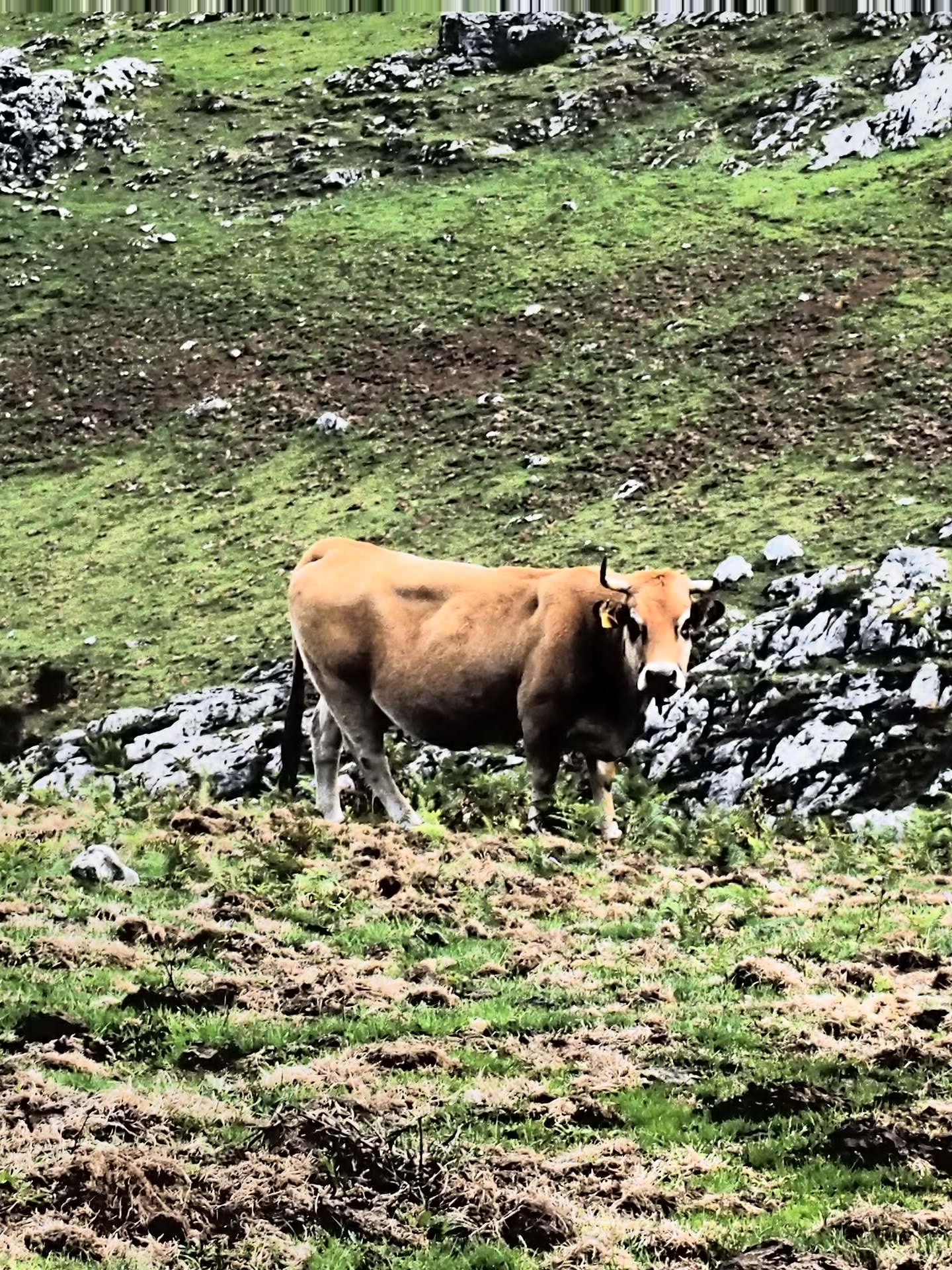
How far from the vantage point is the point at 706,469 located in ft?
102

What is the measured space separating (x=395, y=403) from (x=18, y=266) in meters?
17.1

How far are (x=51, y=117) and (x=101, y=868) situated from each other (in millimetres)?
49356

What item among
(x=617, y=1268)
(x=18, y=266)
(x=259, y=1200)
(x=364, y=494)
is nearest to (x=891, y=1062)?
(x=617, y=1268)

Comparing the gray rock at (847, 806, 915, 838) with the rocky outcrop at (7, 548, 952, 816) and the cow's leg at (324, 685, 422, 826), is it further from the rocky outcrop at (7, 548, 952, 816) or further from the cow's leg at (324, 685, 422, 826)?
the cow's leg at (324, 685, 422, 826)

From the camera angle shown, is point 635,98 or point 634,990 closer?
point 634,990

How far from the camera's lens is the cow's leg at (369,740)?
1634 centimetres

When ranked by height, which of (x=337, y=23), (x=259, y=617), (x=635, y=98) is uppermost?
(x=337, y=23)

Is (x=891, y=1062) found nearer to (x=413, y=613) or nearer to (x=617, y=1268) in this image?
(x=617, y=1268)

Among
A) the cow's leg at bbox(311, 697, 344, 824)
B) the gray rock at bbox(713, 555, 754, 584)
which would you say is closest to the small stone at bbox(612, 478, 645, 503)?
the gray rock at bbox(713, 555, 754, 584)

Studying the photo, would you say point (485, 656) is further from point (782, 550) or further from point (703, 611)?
point (782, 550)

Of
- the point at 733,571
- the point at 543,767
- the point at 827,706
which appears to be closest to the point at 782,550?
the point at 733,571

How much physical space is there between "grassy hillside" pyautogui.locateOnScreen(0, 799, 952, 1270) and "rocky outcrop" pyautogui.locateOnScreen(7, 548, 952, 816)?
17.9 feet

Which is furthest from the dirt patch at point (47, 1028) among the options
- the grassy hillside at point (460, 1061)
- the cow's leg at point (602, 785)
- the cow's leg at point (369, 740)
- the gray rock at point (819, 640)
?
the gray rock at point (819, 640)

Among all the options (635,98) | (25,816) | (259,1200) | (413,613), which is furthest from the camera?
(635,98)
